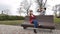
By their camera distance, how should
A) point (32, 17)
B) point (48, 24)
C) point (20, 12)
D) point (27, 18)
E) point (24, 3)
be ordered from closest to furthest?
point (32, 17)
point (48, 24)
point (27, 18)
point (24, 3)
point (20, 12)

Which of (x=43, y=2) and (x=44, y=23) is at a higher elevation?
(x=43, y=2)

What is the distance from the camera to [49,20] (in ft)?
49.2

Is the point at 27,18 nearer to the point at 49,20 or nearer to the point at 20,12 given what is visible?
the point at 49,20

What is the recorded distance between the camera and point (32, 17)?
13.7 meters

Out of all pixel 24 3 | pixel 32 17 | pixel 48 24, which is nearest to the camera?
pixel 32 17

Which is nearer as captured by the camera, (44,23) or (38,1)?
(44,23)

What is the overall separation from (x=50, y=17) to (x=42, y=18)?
819 mm

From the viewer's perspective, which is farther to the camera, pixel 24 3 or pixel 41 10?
pixel 24 3

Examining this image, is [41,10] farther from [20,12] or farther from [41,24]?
[20,12]

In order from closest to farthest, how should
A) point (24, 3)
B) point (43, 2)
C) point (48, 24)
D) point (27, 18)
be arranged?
point (48, 24) → point (27, 18) → point (43, 2) → point (24, 3)

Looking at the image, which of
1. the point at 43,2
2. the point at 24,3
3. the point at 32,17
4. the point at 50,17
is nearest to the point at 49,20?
the point at 50,17

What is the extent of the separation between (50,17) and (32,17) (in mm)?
1810

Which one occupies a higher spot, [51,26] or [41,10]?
[41,10]

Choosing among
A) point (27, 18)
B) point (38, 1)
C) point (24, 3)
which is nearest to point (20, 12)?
point (24, 3)
